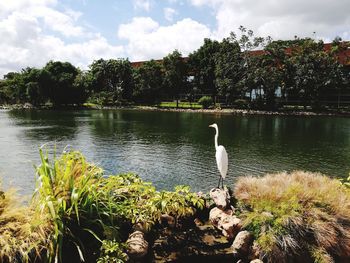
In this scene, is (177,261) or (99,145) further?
(99,145)

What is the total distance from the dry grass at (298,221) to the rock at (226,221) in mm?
204

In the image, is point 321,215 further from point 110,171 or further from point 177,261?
point 110,171

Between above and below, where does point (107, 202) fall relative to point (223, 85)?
below

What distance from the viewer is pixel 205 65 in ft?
211

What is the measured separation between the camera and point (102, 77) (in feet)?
240

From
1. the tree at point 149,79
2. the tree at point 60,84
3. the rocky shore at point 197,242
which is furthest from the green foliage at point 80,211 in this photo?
the tree at point 60,84

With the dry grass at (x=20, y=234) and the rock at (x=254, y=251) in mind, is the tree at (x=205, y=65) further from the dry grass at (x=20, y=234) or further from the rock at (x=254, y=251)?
the dry grass at (x=20, y=234)

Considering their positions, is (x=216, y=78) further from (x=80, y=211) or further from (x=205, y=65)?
(x=80, y=211)

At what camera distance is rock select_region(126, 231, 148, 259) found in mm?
4879

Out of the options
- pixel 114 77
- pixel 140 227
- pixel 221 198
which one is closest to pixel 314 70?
pixel 114 77

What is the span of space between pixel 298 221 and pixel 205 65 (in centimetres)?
6095

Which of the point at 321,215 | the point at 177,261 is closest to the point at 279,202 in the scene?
the point at 321,215

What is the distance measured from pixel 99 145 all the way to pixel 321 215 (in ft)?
70.3

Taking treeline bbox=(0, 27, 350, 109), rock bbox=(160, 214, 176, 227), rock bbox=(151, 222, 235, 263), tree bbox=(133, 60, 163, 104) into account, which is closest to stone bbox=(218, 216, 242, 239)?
rock bbox=(151, 222, 235, 263)
